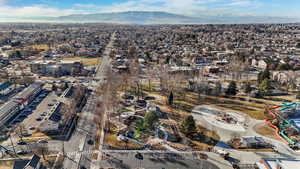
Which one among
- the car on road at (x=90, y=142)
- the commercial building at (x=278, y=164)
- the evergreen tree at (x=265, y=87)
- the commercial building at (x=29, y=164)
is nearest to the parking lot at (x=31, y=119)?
the commercial building at (x=29, y=164)

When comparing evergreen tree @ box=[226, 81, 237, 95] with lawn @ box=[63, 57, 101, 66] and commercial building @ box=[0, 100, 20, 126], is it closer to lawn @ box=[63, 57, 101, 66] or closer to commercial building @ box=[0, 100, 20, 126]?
commercial building @ box=[0, 100, 20, 126]

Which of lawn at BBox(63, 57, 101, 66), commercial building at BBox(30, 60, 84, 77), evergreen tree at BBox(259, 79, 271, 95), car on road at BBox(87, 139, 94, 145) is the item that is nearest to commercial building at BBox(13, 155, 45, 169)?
car on road at BBox(87, 139, 94, 145)

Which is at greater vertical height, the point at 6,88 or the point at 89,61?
the point at 89,61

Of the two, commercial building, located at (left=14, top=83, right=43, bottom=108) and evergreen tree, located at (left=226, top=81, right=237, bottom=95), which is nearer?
commercial building, located at (left=14, top=83, right=43, bottom=108)

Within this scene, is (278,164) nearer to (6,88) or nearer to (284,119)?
(284,119)

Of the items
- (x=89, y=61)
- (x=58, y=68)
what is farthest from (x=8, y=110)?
(x=89, y=61)

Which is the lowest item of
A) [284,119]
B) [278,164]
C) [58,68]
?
[278,164]

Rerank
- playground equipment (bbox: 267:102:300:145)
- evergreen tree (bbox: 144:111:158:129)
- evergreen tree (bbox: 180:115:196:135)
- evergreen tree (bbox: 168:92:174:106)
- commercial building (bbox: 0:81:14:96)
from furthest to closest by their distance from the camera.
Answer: commercial building (bbox: 0:81:14:96)
evergreen tree (bbox: 168:92:174:106)
evergreen tree (bbox: 144:111:158:129)
playground equipment (bbox: 267:102:300:145)
evergreen tree (bbox: 180:115:196:135)

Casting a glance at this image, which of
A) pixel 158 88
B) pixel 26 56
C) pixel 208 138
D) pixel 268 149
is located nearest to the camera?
pixel 268 149

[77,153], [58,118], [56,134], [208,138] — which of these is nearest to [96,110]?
[58,118]


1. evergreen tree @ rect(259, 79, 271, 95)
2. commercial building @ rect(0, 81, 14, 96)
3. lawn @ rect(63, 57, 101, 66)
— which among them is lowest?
commercial building @ rect(0, 81, 14, 96)

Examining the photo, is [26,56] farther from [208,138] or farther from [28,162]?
[208,138]
